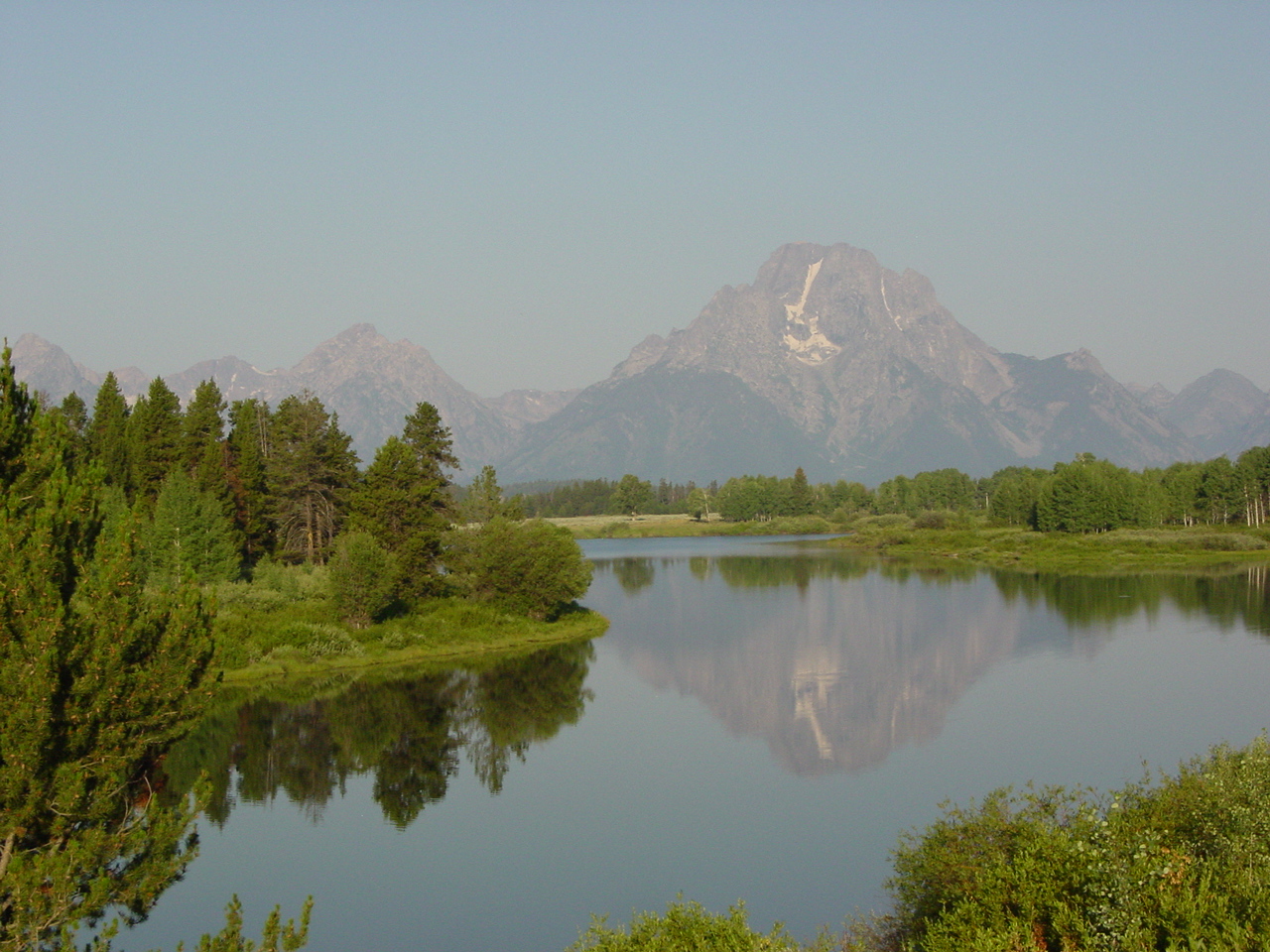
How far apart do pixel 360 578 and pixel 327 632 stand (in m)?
3.76

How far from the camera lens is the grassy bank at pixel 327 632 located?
60.0 meters

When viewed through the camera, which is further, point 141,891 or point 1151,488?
point 1151,488

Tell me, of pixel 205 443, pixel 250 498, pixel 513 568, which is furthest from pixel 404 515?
pixel 205 443

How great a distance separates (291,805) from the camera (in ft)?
127

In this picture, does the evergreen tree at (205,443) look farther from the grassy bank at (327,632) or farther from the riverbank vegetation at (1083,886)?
the riverbank vegetation at (1083,886)

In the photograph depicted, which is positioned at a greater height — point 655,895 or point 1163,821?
point 1163,821

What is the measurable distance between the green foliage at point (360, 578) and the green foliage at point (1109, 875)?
1846 inches

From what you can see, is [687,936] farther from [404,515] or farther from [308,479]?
[308,479]

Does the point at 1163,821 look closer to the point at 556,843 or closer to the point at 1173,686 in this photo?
the point at 556,843

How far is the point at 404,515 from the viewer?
7331cm

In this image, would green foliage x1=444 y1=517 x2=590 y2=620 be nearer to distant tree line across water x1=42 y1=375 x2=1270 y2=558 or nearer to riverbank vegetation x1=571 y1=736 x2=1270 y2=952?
distant tree line across water x1=42 y1=375 x2=1270 y2=558

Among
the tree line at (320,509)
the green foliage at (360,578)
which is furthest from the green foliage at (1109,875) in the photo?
the tree line at (320,509)

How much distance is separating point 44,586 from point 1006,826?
59.3 feet

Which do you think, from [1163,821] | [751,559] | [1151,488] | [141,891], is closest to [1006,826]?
[1163,821]
